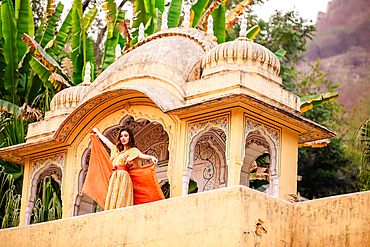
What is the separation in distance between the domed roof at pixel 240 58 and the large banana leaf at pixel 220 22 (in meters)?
5.69

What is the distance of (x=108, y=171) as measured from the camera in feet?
30.5

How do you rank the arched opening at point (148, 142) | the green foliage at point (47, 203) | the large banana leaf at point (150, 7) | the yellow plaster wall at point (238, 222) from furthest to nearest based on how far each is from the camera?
the large banana leaf at point (150, 7)
the green foliage at point (47, 203)
the arched opening at point (148, 142)
the yellow plaster wall at point (238, 222)

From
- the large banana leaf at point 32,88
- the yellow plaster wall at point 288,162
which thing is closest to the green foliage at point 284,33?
the large banana leaf at point 32,88

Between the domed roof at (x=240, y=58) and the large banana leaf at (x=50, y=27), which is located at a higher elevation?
the large banana leaf at (x=50, y=27)

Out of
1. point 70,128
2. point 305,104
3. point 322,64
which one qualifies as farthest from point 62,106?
point 322,64

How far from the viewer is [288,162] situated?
9078 millimetres

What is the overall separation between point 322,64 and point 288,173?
2480 cm

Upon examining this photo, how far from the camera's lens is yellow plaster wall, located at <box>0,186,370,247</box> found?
19.1ft

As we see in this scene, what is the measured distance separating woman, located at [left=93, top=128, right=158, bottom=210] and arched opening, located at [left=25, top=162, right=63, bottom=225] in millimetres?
2353

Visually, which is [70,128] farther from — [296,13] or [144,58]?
[296,13]

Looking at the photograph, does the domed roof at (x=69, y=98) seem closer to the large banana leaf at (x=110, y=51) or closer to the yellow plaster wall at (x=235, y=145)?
the yellow plaster wall at (x=235, y=145)

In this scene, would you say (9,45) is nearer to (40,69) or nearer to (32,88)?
(40,69)

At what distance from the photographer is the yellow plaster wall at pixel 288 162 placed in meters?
8.91

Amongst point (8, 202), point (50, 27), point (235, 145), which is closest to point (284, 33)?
point (50, 27)
